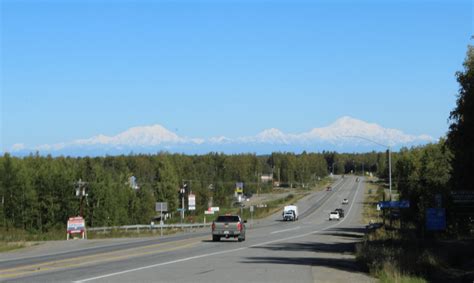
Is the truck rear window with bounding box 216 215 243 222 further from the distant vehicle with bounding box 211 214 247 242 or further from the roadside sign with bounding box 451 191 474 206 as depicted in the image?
the roadside sign with bounding box 451 191 474 206

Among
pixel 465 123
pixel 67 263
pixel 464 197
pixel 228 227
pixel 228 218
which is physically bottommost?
pixel 67 263

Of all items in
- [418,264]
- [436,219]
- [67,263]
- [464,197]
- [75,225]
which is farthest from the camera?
[75,225]

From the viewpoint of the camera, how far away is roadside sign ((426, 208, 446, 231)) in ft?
108

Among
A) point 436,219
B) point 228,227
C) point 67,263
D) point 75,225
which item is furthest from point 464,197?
point 75,225

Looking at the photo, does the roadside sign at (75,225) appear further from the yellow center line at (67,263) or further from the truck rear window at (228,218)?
the yellow center line at (67,263)

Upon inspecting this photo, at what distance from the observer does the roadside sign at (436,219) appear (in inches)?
1293

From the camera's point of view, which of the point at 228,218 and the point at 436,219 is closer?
the point at 436,219

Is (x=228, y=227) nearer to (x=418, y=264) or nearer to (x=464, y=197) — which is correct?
(x=464, y=197)

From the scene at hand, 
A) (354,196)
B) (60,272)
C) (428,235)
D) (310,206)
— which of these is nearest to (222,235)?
(428,235)

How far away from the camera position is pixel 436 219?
33.0 meters

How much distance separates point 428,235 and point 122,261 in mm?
21968

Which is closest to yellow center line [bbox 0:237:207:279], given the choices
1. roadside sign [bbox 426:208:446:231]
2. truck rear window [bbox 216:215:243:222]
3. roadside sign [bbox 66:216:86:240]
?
truck rear window [bbox 216:215:243:222]

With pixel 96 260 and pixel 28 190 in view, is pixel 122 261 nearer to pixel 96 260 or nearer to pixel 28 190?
pixel 96 260

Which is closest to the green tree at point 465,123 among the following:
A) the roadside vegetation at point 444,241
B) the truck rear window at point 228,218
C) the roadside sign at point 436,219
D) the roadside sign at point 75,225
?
the roadside vegetation at point 444,241
